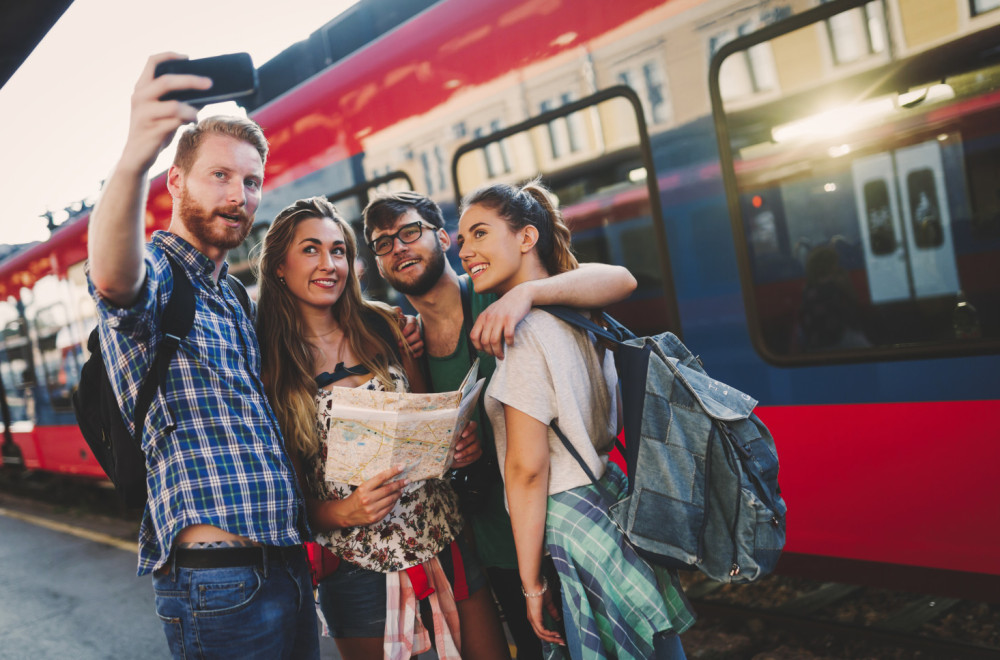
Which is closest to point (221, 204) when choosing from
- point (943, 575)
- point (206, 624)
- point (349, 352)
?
point (349, 352)

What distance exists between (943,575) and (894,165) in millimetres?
1435

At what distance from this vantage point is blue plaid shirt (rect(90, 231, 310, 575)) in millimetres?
1500

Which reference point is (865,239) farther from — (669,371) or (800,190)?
(669,371)

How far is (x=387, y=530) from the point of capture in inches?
74.0

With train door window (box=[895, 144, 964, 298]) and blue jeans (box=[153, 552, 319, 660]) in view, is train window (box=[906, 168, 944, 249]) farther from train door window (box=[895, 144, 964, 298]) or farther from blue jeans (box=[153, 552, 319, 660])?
blue jeans (box=[153, 552, 319, 660])

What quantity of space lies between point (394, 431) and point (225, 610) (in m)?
0.51

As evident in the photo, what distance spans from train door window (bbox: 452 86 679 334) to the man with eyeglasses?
103 cm

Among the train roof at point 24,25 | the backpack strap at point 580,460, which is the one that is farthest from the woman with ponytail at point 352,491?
the train roof at point 24,25

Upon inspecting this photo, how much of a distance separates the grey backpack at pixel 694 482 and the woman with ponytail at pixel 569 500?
3.4 inches

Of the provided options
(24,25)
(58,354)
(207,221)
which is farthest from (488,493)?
(58,354)

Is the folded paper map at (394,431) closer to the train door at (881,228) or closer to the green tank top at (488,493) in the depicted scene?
the green tank top at (488,493)

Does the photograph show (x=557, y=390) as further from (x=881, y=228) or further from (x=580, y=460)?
(x=881, y=228)

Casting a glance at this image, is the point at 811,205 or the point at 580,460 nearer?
the point at 580,460

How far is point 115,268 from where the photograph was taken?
4.31 feet
